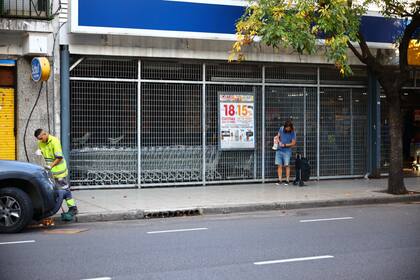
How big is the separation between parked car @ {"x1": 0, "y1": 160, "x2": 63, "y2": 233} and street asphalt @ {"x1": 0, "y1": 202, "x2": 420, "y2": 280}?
27cm

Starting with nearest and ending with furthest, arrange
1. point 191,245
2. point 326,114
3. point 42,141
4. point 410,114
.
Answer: point 191,245 → point 42,141 → point 326,114 → point 410,114

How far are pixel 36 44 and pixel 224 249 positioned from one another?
795 centimetres

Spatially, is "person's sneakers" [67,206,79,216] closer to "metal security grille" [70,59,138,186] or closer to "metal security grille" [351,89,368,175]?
"metal security grille" [70,59,138,186]

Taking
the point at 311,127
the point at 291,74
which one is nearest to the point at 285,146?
the point at 311,127

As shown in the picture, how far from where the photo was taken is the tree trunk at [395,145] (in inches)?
586

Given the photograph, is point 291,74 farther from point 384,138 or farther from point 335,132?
point 384,138

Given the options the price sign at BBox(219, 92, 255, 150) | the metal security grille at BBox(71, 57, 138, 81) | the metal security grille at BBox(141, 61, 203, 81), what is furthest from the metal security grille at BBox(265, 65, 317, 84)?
the metal security grille at BBox(71, 57, 138, 81)

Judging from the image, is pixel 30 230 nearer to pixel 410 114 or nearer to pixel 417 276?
pixel 417 276

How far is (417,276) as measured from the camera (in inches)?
264

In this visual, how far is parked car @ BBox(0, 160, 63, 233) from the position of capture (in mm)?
9812

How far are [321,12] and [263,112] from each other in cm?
444

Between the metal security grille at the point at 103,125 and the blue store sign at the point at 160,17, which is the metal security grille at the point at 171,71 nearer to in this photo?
the metal security grille at the point at 103,125

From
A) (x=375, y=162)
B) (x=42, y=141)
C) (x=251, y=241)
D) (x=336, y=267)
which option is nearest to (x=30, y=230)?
(x=42, y=141)

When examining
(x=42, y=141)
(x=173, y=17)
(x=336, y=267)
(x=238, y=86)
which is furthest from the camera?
(x=238, y=86)
